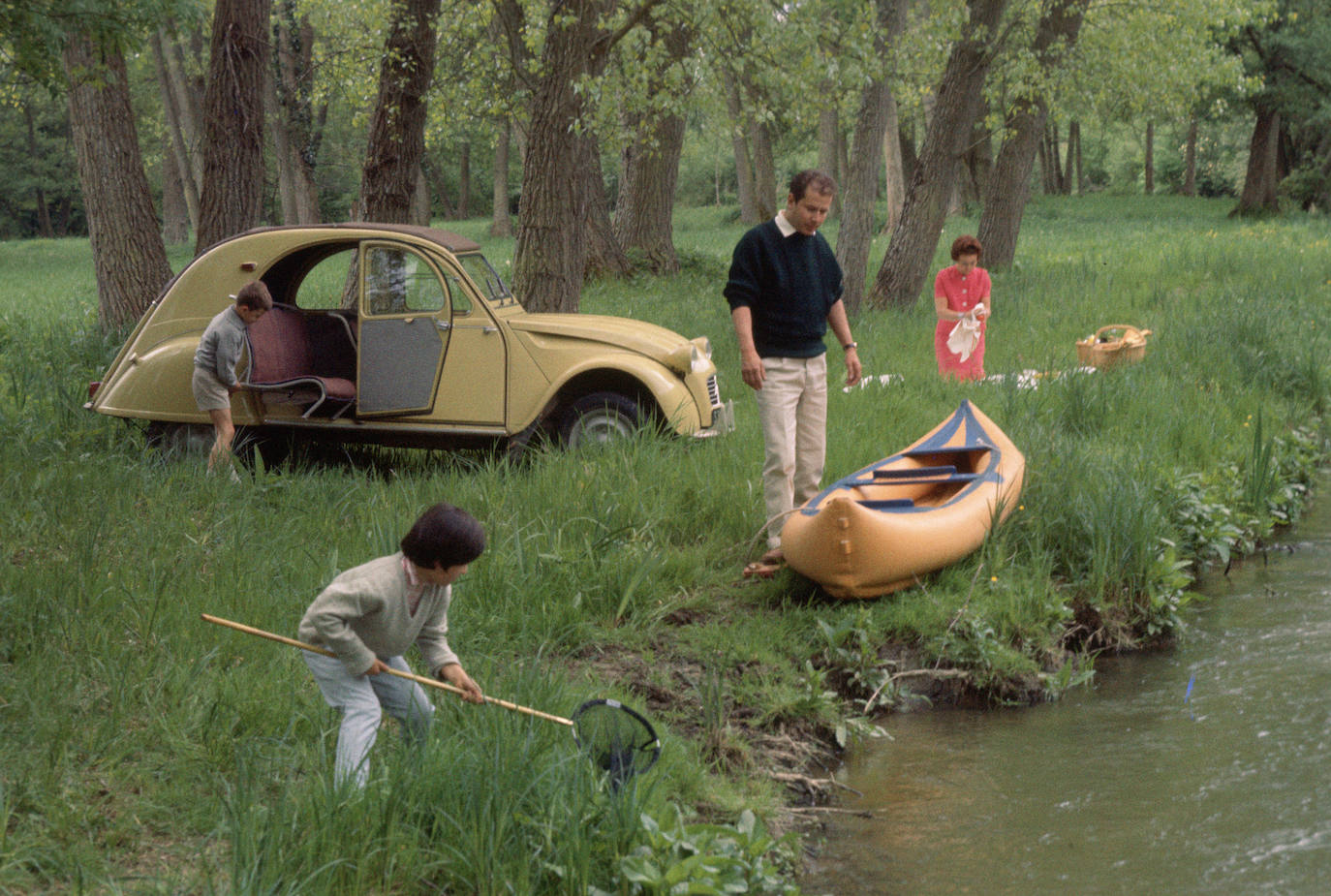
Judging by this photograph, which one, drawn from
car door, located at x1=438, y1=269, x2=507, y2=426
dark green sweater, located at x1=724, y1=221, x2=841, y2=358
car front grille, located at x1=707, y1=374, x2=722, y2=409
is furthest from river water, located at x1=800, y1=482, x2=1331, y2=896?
car door, located at x1=438, y1=269, x2=507, y2=426

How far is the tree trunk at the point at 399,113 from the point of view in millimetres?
12008

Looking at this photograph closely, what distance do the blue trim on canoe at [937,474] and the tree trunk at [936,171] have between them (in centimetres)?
755

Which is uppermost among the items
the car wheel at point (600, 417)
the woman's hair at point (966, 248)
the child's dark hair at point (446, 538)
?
the woman's hair at point (966, 248)

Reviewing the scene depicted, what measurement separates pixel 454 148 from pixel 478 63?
30.8 metres

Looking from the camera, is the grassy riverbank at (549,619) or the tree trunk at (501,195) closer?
the grassy riverbank at (549,619)

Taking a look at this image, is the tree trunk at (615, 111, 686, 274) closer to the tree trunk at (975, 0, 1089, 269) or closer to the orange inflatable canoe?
the tree trunk at (975, 0, 1089, 269)

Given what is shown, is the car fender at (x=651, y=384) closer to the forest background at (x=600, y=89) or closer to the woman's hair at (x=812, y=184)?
the woman's hair at (x=812, y=184)

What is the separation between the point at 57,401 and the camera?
922cm

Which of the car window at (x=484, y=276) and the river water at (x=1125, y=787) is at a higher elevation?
the car window at (x=484, y=276)

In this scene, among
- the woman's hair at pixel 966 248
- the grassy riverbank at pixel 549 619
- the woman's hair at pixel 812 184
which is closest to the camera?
the grassy riverbank at pixel 549 619

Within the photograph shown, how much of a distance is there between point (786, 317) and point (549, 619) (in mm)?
1979

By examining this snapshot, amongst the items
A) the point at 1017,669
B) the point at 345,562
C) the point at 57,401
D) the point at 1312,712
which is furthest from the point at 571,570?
the point at 57,401

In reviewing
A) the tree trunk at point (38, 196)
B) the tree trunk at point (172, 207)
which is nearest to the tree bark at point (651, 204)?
the tree trunk at point (172, 207)

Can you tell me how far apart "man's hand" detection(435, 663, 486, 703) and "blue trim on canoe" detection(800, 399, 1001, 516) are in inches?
96.3
